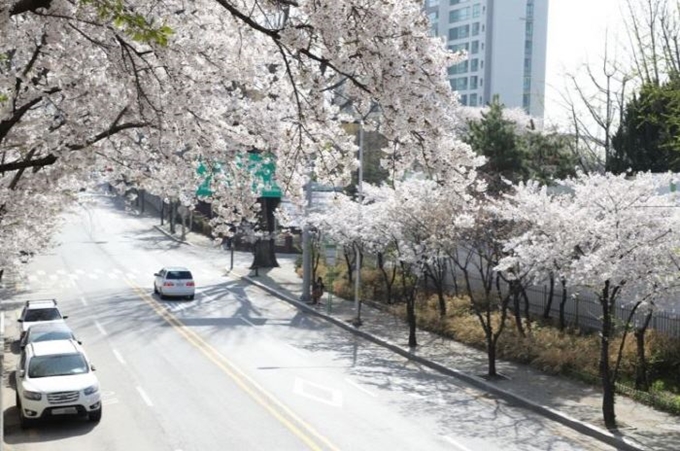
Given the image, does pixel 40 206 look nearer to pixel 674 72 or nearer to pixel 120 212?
pixel 674 72

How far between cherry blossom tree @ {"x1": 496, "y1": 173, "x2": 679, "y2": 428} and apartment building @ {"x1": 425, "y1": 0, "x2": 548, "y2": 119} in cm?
8398

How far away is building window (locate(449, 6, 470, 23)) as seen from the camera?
107m

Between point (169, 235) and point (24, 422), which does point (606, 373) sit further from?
point (169, 235)

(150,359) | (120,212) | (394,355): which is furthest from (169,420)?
(120,212)

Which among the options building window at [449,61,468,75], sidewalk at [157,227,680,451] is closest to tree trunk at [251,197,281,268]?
sidewalk at [157,227,680,451]

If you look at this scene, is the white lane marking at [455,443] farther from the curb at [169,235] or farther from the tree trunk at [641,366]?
the curb at [169,235]

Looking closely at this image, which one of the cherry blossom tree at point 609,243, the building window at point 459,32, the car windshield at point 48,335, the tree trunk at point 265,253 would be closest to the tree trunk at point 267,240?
the tree trunk at point 265,253

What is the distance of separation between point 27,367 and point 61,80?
29.6ft

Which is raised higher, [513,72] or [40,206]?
[513,72]

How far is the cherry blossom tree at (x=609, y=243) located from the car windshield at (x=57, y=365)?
34.8 feet

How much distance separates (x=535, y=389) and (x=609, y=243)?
532 centimetres

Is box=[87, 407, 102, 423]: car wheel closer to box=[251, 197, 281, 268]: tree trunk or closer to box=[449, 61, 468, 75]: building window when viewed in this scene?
box=[251, 197, 281, 268]: tree trunk

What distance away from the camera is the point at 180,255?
192 feet

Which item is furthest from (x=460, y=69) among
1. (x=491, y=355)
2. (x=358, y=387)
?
(x=358, y=387)
